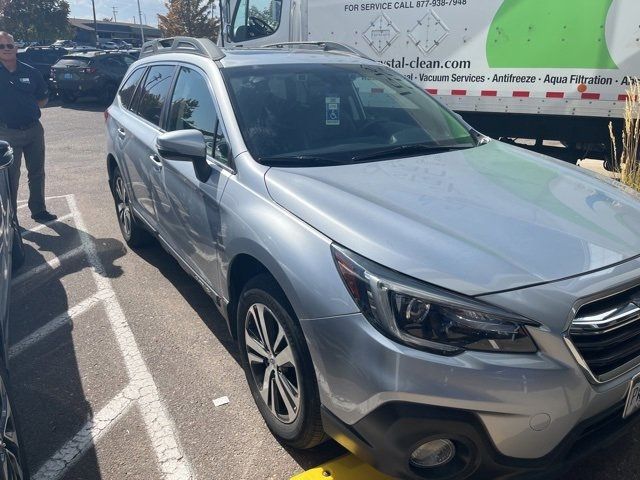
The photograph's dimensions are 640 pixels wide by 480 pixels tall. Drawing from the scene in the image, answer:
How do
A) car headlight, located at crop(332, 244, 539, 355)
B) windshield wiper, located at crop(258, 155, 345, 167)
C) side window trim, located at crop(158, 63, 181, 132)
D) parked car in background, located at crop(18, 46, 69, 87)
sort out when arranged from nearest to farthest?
car headlight, located at crop(332, 244, 539, 355) < windshield wiper, located at crop(258, 155, 345, 167) < side window trim, located at crop(158, 63, 181, 132) < parked car in background, located at crop(18, 46, 69, 87)

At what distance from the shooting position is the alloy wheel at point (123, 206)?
4957mm

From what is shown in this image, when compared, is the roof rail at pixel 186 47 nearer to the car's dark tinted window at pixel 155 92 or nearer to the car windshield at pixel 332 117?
the car's dark tinted window at pixel 155 92

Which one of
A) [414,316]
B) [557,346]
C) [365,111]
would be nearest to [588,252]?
[557,346]

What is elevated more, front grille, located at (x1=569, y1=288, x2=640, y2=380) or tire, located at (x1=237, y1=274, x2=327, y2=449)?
front grille, located at (x1=569, y1=288, x2=640, y2=380)

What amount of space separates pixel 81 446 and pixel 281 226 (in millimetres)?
1502

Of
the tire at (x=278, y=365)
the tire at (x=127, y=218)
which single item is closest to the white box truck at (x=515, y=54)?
the tire at (x=127, y=218)

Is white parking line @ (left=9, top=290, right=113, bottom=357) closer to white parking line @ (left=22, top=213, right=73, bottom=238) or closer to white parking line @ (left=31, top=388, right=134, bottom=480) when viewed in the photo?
white parking line @ (left=31, top=388, right=134, bottom=480)

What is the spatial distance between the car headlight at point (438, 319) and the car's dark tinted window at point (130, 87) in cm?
363

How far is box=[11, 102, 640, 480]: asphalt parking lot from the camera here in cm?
254

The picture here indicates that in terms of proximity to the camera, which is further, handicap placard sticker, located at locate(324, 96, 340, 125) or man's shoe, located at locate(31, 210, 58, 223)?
man's shoe, located at locate(31, 210, 58, 223)

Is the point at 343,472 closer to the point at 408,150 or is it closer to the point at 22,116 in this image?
the point at 408,150

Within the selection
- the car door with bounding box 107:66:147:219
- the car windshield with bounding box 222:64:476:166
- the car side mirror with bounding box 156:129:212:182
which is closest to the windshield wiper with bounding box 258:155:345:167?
the car windshield with bounding box 222:64:476:166

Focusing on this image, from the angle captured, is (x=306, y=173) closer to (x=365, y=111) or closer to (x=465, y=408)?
(x=365, y=111)

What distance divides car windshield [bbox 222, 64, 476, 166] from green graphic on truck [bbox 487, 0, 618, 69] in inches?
134
